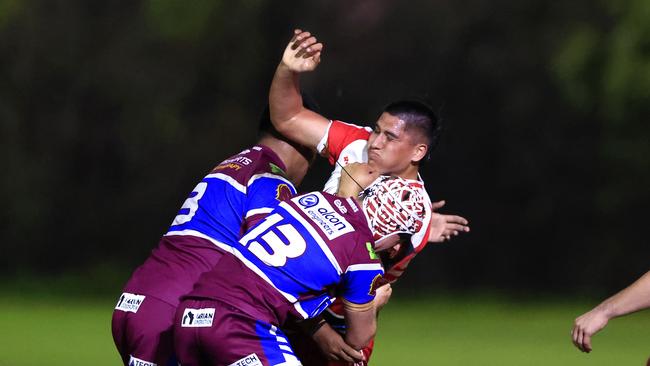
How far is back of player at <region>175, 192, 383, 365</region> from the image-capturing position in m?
4.52

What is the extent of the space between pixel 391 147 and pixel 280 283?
1.03 metres

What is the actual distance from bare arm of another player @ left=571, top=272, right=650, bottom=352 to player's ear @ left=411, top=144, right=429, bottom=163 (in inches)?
39.1

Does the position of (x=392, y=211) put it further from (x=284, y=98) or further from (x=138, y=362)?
(x=138, y=362)

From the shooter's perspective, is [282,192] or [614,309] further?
[282,192]

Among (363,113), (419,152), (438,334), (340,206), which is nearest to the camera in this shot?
(340,206)

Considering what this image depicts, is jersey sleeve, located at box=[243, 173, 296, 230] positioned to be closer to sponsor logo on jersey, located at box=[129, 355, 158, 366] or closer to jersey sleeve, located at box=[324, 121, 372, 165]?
jersey sleeve, located at box=[324, 121, 372, 165]

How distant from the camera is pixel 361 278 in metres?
4.61

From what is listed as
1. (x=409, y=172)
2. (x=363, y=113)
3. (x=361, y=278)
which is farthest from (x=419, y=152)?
(x=363, y=113)

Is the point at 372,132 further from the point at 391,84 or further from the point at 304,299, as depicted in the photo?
the point at 391,84

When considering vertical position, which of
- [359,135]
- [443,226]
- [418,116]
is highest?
[418,116]

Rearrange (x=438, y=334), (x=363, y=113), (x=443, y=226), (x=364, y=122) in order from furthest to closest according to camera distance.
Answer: (x=363, y=113) → (x=364, y=122) → (x=438, y=334) → (x=443, y=226)

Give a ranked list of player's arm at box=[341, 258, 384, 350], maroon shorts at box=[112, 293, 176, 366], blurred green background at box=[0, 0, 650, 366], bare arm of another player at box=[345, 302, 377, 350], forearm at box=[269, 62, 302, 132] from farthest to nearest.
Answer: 1. blurred green background at box=[0, 0, 650, 366]
2. forearm at box=[269, 62, 302, 132]
3. maroon shorts at box=[112, 293, 176, 366]
4. bare arm of another player at box=[345, 302, 377, 350]
5. player's arm at box=[341, 258, 384, 350]

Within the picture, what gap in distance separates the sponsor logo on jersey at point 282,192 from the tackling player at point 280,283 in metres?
0.42

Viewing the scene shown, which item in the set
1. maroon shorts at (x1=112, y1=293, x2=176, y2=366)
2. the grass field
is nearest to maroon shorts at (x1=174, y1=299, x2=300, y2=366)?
maroon shorts at (x1=112, y1=293, x2=176, y2=366)
